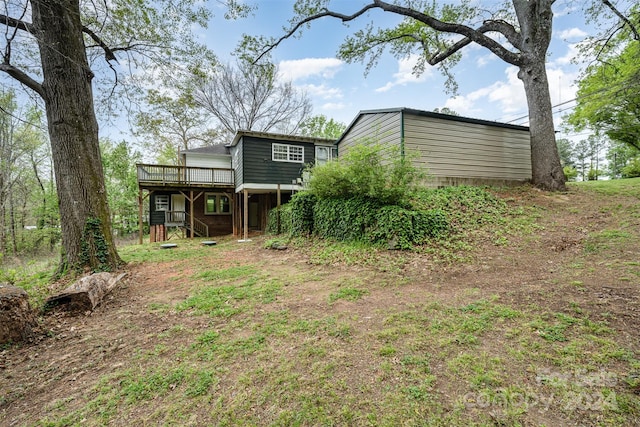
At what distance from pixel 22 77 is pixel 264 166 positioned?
757 cm

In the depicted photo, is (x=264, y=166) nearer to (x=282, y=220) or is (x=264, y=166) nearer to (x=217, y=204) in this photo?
(x=282, y=220)

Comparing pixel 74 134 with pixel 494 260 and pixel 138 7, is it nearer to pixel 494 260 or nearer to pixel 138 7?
pixel 138 7

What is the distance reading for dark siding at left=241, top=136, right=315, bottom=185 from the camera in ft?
37.0

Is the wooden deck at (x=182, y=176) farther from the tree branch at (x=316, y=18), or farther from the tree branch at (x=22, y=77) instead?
the tree branch at (x=22, y=77)

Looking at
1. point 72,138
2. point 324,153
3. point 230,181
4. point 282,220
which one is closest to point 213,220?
point 230,181

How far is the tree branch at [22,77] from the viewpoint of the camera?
4.32m

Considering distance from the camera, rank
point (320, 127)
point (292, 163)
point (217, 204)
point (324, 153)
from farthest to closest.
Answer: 1. point (320, 127)
2. point (217, 204)
3. point (324, 153)
4. point (292, 163)

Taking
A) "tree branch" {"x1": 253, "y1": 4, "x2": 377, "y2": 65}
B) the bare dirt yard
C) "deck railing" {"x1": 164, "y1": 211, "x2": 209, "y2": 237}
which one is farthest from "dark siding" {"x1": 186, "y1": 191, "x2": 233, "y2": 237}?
the bare dirt yard

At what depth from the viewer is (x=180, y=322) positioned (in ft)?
9.91

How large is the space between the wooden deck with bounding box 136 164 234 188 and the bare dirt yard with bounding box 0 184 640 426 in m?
9.11

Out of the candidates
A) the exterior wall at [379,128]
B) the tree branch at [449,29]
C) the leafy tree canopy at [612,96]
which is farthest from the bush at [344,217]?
the leafy tree canopy at [612,96]

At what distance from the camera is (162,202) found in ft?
50.4

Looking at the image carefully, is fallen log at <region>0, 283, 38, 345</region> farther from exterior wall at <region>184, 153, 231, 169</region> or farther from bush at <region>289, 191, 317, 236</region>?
exterior wall at <region>184, 153, 231, 169</region>

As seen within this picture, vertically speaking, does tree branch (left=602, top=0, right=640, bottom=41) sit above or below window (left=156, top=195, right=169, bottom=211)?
above
